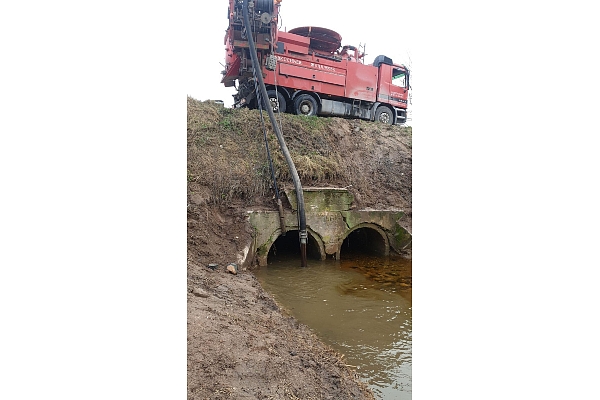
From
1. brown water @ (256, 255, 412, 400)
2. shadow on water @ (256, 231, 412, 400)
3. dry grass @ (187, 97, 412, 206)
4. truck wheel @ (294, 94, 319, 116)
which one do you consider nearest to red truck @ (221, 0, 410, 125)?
truck wheel @ (294, 94, 319, 116)

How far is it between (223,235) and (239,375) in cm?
513

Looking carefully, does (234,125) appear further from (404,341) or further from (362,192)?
(404,341)

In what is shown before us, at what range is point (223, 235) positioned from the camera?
325 inches

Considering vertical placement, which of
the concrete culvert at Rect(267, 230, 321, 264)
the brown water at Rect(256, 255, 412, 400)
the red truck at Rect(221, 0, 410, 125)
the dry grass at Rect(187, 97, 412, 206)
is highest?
the red truck at Rect(221, 0, 410, 125)

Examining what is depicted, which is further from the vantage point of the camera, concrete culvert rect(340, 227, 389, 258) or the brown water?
concrete culvert rect(340, 227, 389, 258)

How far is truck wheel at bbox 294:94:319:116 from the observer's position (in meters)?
12.4

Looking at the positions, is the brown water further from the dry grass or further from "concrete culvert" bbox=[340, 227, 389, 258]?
the dry grass

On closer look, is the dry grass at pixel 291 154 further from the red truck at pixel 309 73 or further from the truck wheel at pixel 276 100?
the red truck at pixel 309 73

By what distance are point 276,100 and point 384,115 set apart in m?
4.88

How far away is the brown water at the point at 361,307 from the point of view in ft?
14.9

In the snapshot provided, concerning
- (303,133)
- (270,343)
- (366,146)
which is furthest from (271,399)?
(366,146)

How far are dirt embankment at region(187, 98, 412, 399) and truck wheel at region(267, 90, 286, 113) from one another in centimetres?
43

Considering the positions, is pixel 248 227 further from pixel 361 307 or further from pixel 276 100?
pixel 276 100

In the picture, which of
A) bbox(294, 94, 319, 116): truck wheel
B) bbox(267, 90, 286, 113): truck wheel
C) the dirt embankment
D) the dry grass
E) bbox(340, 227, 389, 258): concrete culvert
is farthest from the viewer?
bbox(294, 94, 319, 116): truck wheel
